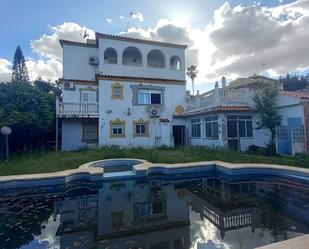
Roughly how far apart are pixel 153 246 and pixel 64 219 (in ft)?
10.1

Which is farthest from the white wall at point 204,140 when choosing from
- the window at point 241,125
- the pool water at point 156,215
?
the pool water at point 156,215

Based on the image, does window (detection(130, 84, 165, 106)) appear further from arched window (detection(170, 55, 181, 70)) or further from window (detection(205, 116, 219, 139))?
window (detection(205, 116, 219, 139))

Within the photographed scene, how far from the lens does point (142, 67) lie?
20.6 metres

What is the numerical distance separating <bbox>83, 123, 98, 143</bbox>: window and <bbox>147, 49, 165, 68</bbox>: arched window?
8590mm

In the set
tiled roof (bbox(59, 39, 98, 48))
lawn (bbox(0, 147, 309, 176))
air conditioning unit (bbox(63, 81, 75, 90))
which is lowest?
lawn (bbox(0, 147, 309, 176))

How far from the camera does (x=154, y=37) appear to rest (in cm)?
2327

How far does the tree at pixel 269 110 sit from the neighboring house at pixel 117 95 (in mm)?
7502

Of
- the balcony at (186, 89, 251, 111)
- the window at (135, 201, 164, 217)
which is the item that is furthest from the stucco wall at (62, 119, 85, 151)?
the window at (135, 201, 164, 217)

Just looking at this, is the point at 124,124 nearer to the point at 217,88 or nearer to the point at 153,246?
the point at 217,88

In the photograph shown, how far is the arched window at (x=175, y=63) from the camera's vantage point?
73.1 feet

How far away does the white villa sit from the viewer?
1634cm

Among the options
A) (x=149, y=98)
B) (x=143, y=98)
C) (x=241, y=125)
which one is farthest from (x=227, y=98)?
(x=143, y=98)

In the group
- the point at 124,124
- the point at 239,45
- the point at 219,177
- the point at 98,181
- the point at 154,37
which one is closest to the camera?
the point at 98,181

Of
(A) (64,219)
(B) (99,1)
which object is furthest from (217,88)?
(A) (64,219)
